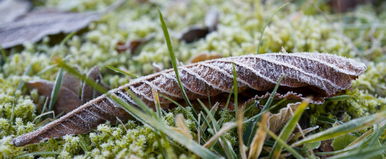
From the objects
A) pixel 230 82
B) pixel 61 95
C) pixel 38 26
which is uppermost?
pixel 38 26

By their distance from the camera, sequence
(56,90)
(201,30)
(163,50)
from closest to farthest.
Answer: (56,90), (163,50), (201,30)

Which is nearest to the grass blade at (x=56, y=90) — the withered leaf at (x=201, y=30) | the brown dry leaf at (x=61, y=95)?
the brown dry leaf at (x=61, y=95)

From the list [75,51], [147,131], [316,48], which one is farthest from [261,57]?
[75,51]

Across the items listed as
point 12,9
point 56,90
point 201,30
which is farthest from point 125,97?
point 12,9

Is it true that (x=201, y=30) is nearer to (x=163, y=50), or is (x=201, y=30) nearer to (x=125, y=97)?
(x=163, y=50)

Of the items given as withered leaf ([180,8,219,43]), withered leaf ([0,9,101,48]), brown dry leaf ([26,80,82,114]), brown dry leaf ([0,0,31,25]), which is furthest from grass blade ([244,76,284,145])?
brown dry leaf ([0,0,31,25])

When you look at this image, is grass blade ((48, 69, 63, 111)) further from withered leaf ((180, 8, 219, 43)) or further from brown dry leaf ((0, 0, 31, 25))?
brown dry leaf ((0, 0, 31, 25))

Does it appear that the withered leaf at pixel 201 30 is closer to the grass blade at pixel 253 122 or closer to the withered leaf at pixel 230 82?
the withered leaf at pixel 230 82
